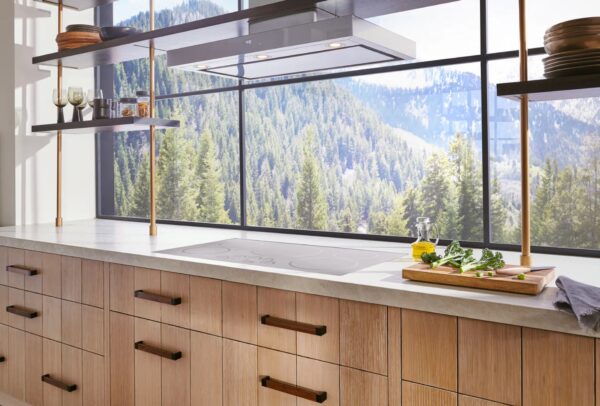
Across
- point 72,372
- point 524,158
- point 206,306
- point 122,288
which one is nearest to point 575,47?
point 524,158

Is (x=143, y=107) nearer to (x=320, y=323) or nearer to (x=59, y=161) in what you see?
(x=59, y=161)

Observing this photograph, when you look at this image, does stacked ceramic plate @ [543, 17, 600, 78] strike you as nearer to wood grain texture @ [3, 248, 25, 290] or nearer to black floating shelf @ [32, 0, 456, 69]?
black floating shelf @ [32, 0, 456, 69]

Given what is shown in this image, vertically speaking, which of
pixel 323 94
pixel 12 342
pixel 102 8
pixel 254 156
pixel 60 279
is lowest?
pixel 12 342

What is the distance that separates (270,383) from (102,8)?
9.70ft

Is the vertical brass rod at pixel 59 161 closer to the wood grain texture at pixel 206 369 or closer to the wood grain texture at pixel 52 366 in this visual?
the wood grain texture at pixel 52 366

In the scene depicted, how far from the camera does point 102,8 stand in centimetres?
379

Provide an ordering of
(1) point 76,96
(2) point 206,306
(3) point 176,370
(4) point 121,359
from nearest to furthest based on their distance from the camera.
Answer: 1. (2) point 206,306
2. (3) point 176,370
3. (4) point 121,359
4. (1) point 76,96

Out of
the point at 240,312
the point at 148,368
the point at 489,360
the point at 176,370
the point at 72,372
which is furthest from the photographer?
the point at 72,372

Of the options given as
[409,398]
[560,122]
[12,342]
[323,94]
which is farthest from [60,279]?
[560,122]

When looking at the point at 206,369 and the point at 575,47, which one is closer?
the point at 575,47

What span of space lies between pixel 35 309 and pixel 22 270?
196mm

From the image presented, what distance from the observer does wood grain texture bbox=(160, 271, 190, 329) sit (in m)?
2.10

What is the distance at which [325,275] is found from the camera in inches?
69.9

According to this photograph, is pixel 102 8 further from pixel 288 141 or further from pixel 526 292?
pixel 526 292
